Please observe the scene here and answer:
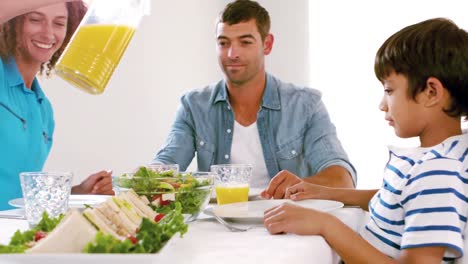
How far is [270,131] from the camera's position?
7.10 ft

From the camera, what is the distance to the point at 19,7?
1280 millimetres

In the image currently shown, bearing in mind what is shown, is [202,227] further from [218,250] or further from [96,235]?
[96,235]

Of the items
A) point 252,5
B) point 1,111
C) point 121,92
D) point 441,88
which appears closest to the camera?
point 441,88

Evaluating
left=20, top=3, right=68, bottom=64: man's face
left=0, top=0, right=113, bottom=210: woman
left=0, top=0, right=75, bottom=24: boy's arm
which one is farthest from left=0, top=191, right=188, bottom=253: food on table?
left=20, top=3, right=68, bottom=64: man's face

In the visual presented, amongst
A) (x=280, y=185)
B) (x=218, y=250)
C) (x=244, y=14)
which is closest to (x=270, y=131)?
(x=244, y=14)

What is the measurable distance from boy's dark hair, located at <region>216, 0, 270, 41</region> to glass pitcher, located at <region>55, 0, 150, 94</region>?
1005mm

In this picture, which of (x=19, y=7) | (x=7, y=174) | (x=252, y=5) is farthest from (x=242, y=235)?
(x=252, y=5)

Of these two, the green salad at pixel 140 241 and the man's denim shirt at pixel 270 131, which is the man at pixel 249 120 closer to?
the man's denim shirt at pixel 270 131

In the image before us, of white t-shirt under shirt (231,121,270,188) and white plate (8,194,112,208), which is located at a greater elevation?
white plate (8,194,112,208)

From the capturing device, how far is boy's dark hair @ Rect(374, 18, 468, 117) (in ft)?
3.83

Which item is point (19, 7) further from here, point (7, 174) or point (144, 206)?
point (7, 174)

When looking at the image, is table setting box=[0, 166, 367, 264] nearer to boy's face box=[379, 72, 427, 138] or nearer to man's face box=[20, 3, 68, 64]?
boy's face box=[379, 72, 427, 138]

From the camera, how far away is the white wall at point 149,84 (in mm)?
Answer: 2871

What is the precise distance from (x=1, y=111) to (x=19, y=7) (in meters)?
0.63
